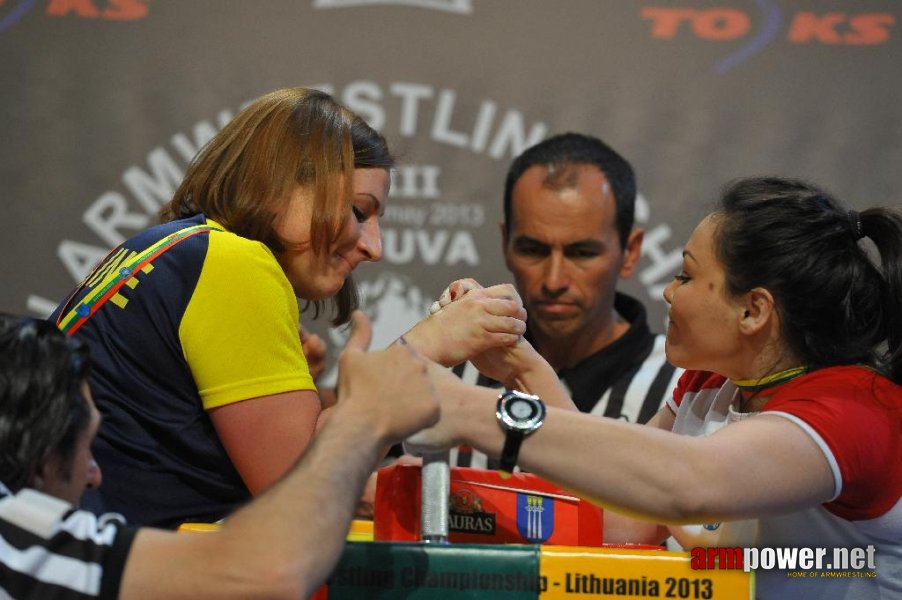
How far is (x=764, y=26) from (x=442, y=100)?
0.96m

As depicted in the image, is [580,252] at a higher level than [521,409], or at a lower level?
lower

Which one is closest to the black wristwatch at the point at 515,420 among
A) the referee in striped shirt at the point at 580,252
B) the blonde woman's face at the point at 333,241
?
the blonde woman's face at the point at 333,241

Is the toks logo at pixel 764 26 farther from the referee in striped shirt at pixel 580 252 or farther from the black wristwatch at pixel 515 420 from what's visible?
the black wristwatch at pixel 515 420

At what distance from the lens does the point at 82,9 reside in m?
3.19

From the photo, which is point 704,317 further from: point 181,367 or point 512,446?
point 181,367

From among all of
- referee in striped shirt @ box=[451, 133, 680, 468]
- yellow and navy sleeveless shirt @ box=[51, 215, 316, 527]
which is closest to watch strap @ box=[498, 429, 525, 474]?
yellow and navy sleeveless shirt @ box=[51, 215, 316, 527]

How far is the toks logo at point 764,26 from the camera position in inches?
124

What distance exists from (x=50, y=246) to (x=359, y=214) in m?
1.60

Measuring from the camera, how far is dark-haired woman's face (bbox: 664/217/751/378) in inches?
69.1

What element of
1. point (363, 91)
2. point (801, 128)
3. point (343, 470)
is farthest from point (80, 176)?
point (343, 470)

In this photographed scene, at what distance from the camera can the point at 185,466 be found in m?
1.59

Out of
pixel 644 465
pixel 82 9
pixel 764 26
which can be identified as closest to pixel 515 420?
pixel 644 465

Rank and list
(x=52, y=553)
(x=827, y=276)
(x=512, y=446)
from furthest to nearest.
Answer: (x=827, y=276) → (x=512, y=446) → (x=52, y=553)

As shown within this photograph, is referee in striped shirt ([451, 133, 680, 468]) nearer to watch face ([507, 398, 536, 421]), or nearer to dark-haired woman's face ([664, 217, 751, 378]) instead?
dark-haired woman's face ([664, 217, 751, 378])
